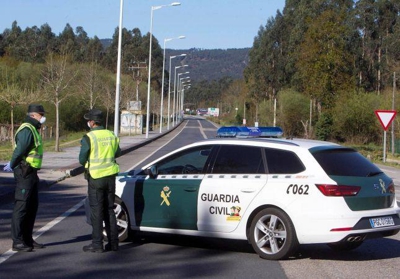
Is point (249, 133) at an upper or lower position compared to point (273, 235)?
upper

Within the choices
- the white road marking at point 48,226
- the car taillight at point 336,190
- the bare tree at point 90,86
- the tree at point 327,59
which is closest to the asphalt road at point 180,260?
the white road marking at point 48,226

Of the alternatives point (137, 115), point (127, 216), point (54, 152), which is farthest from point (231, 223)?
point (137, 115)

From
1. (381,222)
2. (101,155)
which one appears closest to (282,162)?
(381,222)

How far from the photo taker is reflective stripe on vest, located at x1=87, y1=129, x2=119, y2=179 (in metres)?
8.80

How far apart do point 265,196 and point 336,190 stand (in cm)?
88

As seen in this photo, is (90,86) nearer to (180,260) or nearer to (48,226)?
(48,226)

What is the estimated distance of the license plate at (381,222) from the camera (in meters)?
8.41

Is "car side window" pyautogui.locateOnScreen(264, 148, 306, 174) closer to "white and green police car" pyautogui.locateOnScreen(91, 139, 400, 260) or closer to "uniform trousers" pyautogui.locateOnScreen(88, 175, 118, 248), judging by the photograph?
"white and green police car" pyautogui.locateOnScreen(91, 139, 400, 260)

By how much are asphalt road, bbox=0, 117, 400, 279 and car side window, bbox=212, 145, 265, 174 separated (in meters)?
1.10

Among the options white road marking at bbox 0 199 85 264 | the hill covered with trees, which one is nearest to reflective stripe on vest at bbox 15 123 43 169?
white road marking at bbox 0 199 85 264

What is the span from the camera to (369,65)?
7469 cm

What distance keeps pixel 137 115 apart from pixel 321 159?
61032 millimetres

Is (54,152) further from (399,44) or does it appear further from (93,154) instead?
(399,44)

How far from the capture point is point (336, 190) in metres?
8.19
